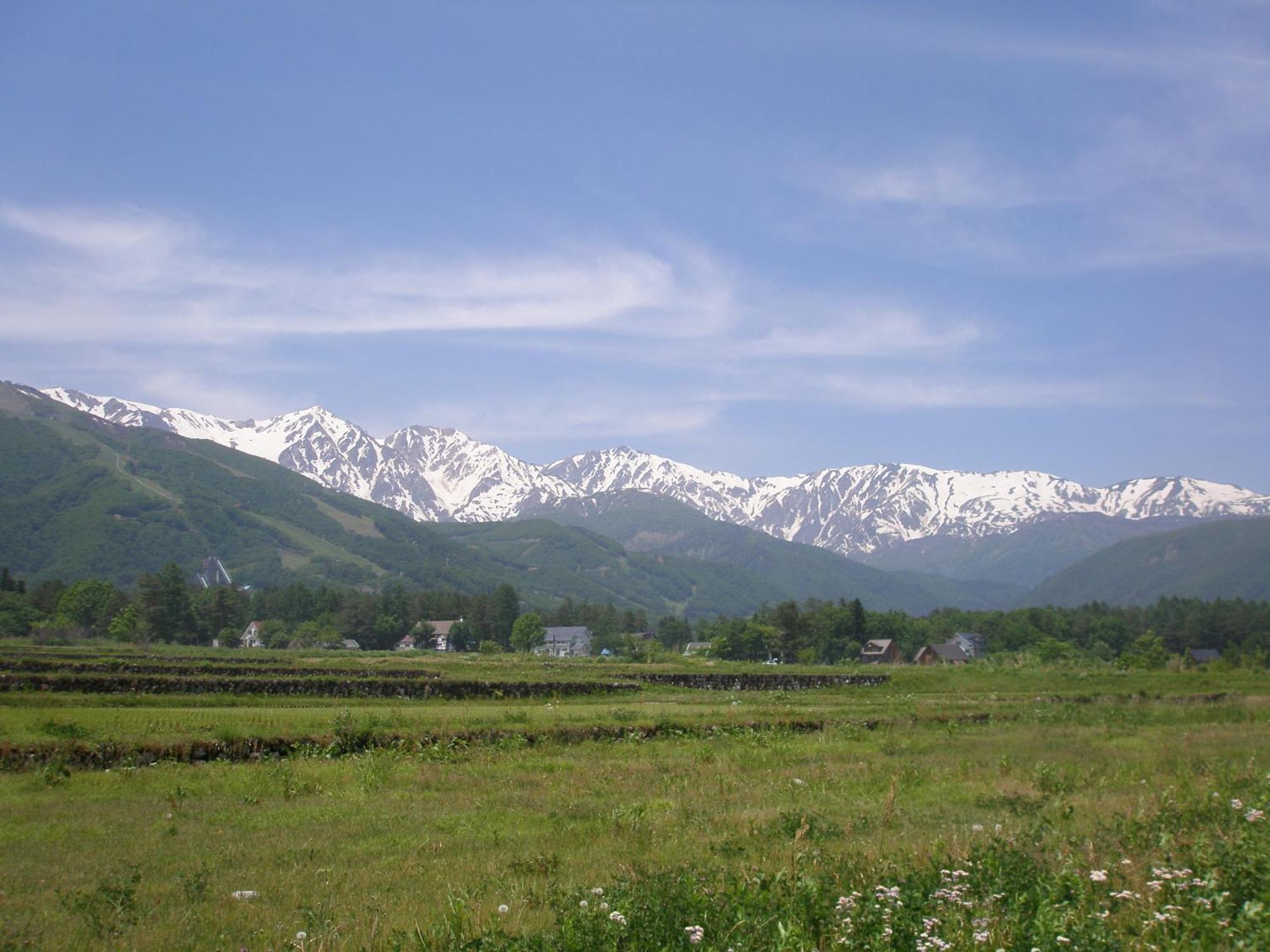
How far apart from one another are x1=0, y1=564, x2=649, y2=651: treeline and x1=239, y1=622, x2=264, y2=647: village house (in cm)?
96

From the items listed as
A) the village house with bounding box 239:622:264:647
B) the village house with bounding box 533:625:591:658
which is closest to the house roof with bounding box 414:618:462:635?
the village house with bounding box 533:625:591:658

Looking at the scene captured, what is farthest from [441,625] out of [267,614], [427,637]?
[267,614]

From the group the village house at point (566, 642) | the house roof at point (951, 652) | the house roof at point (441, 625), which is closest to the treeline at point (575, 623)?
the house roof at point (441, 625)

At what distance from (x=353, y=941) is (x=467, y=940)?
154 cm

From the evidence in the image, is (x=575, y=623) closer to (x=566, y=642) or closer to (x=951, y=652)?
(x=566, y=642)

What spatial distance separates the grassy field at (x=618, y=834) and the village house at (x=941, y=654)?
100419 millimetres

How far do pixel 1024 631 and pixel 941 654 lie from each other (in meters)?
16.7

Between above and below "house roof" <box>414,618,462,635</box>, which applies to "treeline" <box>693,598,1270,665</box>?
above

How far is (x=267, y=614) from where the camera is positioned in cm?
15938

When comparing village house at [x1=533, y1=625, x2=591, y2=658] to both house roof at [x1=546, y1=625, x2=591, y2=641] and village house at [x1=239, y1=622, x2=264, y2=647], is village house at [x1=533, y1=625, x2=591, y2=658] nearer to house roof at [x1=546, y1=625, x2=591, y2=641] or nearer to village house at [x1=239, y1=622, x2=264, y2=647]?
house roof at [x1=546, y1=625, x2=591, y2=641]

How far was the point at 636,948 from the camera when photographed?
766 cm

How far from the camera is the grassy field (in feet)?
28.2

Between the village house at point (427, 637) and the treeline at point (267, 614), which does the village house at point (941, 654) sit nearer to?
the treeline at point (267, 614)

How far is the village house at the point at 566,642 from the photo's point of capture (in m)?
154
